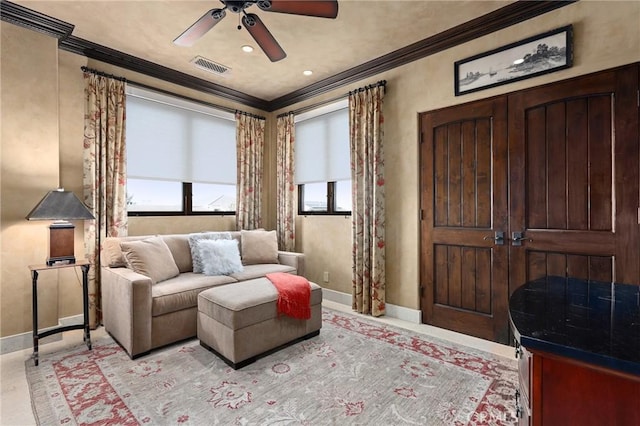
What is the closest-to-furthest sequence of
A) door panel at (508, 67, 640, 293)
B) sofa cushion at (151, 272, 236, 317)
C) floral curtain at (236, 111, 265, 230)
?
door panel at (508, 67, 640, 293) → sofa cushion at (151, 272, 236, 317) → floral curtain at (236, 111, 265, 230)

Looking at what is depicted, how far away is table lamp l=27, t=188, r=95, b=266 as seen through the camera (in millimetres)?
2627

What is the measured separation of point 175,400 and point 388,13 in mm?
3419

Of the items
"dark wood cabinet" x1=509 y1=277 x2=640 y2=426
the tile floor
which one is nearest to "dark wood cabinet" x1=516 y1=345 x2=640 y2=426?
"dark wood cabinet" x1=509 y1=277 x2=640 y2=426

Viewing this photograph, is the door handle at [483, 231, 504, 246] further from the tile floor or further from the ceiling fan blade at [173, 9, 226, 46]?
the ceiling fan blade at [173, 9, 226, 46]

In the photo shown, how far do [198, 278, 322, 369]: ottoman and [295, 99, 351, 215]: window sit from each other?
6.11 ft

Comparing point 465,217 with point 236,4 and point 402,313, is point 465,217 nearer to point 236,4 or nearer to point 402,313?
point 402,313

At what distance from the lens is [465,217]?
3092 mm

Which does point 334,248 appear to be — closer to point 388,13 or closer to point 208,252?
point 208,252

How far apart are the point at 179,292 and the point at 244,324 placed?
2.71 feet

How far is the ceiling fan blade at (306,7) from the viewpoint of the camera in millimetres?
1942

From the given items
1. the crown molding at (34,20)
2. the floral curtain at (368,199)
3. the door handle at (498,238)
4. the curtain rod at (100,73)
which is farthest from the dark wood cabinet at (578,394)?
the curtain rod at (100,73)

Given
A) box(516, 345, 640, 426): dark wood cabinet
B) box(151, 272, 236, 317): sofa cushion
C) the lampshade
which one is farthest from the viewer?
box(151, 272, 236, 317): sofa cushion


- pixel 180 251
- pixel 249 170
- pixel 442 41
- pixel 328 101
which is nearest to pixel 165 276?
pixel 180 251

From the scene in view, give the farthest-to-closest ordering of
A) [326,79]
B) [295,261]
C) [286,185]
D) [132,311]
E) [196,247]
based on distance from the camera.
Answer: [286,185] < [326,79] < [295,261] < [196,247] < [132,311]
